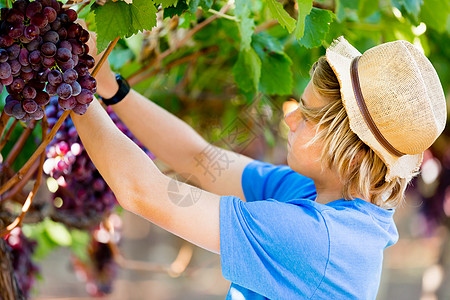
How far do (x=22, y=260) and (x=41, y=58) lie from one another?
903mm

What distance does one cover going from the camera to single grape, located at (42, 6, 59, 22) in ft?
2.13

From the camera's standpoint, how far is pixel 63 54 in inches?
26.1

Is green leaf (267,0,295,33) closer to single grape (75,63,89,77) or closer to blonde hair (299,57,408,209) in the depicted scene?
blonde hair (299,57,408,209)

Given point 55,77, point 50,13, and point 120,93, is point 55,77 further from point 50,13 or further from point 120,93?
point 120,93

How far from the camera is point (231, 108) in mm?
1882

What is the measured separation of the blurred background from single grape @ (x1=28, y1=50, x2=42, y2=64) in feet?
0.54

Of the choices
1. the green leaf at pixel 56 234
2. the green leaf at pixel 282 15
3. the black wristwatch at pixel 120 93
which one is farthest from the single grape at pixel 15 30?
the green leaf at pixel 56 234

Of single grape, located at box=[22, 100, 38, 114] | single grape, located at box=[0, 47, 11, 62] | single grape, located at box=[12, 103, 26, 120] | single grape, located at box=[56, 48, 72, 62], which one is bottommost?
single grape, located at box=[12, 103, 26, 120]

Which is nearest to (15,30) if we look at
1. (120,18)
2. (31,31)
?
(31,31)

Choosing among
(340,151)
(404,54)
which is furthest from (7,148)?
(404,54)

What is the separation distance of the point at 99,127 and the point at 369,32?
905 mm

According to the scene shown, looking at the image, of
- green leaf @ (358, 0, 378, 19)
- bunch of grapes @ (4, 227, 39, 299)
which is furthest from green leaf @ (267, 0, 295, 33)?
bunch of grapes @ (4, 227, 39, 299)

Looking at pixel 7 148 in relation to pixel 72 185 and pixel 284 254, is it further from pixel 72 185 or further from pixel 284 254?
pixel 284 254

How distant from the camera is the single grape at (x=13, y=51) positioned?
0.65 metres
